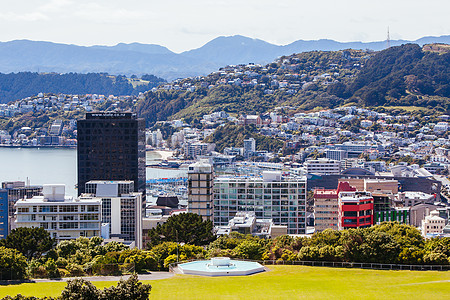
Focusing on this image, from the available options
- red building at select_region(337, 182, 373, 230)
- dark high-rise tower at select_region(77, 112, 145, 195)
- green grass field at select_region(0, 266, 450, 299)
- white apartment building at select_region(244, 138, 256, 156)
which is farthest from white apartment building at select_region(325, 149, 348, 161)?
green grass field at select_region(0, 266, 450, 299)

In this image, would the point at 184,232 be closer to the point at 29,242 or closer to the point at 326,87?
the point at 29,242

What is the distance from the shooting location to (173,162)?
142m

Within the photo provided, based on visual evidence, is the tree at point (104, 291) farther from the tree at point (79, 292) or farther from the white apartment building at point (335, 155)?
the white apartment building at point (335, 155)

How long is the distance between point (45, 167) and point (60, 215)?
321 ft

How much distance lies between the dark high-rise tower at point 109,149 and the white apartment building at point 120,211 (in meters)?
22.0

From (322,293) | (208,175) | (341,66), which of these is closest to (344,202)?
(208,175)

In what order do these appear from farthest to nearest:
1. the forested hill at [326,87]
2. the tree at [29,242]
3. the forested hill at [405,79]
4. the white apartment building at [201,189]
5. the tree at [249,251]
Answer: the forested hill at [326,87], the forested hill at [405,79], the white apartment building at [201,189], the tree at [29,242], the tree at [249,251]

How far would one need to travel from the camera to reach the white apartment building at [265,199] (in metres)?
52.7

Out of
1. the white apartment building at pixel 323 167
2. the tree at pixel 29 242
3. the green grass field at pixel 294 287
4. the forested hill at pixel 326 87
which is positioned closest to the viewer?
the green grass field at pixel 294 287

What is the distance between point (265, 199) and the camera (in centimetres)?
5306

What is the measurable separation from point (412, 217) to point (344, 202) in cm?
1536

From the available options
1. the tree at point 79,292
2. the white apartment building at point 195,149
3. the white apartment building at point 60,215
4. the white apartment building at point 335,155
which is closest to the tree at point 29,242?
the white apartment building at point 60,215

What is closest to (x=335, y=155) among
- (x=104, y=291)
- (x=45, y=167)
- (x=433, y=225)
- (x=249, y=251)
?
(x=45, y=167)

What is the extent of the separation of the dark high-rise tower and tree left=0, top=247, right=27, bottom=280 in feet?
128
